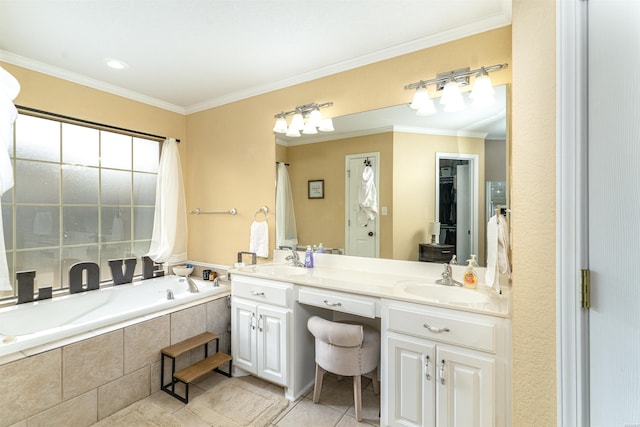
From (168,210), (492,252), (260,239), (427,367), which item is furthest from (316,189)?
(168,210)

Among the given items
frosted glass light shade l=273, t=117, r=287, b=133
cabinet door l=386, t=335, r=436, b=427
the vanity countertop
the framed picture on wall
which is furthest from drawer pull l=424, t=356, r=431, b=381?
frosted glass light shade l=273, t=117, r=287, b=133

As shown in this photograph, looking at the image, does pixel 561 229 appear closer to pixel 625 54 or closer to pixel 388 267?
pixel 625 54

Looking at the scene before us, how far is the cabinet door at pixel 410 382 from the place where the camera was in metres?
1.51

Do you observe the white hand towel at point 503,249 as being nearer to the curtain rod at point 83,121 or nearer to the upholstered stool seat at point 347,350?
the upholstered stool seat at point 347,350

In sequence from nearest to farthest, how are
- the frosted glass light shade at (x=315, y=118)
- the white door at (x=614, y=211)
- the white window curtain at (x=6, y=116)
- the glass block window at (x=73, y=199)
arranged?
the white door at (x=614, y=211)
the white window curtain at (x=6, y=116)
the glass block window at (x=73, y=199)
the frosted glass light shade at (x=315, y=118)

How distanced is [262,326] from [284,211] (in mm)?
1038

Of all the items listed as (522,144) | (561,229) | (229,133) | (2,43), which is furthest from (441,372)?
(2,43)

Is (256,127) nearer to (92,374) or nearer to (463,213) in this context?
(463,213)

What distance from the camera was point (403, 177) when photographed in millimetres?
2152

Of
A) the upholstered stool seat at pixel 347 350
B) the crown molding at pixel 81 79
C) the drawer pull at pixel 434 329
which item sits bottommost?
the upholstered stool seat at pixel 347 350

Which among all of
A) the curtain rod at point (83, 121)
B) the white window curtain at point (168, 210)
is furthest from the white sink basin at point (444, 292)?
the curtain rod at point (83, 121)

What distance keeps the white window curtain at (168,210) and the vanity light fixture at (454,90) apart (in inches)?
99.3

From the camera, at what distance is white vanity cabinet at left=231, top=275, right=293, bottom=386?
2023 millimetres

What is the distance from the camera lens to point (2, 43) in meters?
2.02
